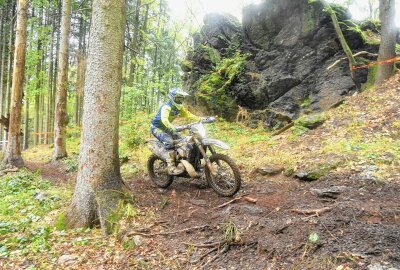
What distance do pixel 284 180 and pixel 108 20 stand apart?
463cm

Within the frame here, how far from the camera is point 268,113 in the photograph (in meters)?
13.6

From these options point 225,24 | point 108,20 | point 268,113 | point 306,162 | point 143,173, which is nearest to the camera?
point 108,20

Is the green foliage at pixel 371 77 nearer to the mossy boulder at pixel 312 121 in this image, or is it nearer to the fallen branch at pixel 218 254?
the mossy boulder at pixel 312 121

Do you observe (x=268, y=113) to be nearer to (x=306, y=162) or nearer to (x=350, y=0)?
(x=350, y=0)

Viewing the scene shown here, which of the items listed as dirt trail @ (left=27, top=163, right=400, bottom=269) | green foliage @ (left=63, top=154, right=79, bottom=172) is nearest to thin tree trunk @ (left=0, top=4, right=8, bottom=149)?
green foliage @ (left=63, top=154, right=79, bottom=172)

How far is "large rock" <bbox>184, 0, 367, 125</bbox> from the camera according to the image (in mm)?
12602

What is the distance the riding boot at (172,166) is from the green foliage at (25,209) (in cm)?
227

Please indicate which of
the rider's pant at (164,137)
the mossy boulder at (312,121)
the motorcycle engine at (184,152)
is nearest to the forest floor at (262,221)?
the motorcycle engine at (184,152)

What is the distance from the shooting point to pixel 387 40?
1095cm

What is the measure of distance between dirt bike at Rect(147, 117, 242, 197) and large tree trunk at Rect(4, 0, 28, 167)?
19.5 ft

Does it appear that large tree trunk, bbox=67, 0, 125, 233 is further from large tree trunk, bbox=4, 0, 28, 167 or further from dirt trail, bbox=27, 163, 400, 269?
large tree trunk, bbox=4, 0, 28, 167

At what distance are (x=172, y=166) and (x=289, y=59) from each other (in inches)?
365

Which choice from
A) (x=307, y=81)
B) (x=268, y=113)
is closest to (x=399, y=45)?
(x=307, y=81)

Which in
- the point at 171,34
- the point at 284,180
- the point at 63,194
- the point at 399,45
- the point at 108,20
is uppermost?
the point at 171,34
